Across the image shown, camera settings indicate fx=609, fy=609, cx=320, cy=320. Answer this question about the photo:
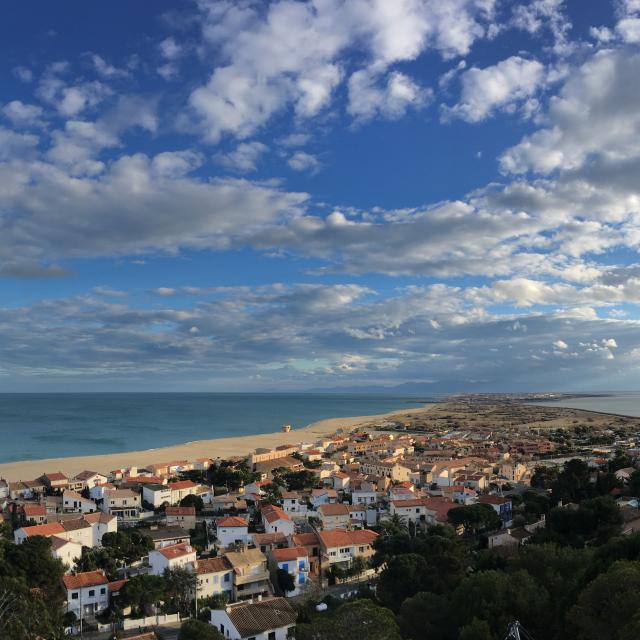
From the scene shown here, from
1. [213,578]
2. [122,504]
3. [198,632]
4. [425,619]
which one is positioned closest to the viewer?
[425,619]

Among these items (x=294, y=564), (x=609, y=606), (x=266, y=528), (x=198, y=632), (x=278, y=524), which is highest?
(x=609, y=606)

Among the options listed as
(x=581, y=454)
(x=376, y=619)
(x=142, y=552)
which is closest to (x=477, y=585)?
(x=376, y=619)

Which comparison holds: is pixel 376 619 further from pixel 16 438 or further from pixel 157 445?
pixel 16 438

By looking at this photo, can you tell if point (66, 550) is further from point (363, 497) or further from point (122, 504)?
point (363, 497)

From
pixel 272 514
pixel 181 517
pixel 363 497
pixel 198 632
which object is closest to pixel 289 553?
pixel 272 514

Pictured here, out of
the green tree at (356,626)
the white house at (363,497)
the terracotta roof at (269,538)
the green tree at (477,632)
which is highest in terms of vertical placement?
the green tree at (356,626)

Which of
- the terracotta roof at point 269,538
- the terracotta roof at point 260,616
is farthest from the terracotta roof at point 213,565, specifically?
the terracotta roof at point 260,616

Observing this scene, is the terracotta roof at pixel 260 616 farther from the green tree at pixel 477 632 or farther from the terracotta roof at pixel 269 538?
the green tree at pixel 477 632

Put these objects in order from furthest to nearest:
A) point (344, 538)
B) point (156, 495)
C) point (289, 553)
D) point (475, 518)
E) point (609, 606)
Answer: point (156, 495), point (475, 518), point (344, 538), point (289, 553), point (609, 606)
